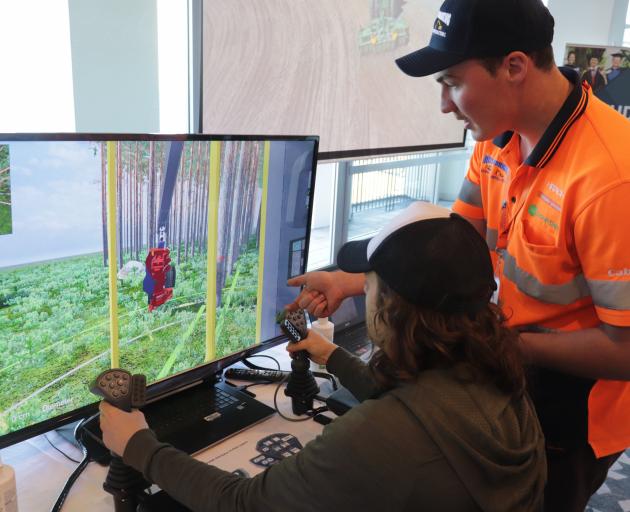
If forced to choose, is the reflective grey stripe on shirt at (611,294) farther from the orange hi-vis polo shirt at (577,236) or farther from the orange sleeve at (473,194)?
the orange sleeve at (473,194)

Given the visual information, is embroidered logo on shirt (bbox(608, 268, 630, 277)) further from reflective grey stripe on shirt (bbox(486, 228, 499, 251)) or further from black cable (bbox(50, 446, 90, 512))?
black cable (bbox(50, 446, 90, 512))

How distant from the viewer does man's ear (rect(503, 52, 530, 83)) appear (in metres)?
1.10

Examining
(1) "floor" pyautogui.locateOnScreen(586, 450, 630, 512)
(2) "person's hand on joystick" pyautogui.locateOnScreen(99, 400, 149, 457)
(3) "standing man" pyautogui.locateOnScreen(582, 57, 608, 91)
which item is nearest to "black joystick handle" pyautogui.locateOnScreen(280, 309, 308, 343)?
(2) "person's hand on joystick" pyautogui.locateOnScreen(99, 400, 149, 457)

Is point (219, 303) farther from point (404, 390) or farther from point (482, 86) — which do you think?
point (482, 86)

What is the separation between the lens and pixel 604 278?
1032 millimetres

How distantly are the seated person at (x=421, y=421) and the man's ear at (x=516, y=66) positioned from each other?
43 centimetres

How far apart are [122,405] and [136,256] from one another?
0.26 m

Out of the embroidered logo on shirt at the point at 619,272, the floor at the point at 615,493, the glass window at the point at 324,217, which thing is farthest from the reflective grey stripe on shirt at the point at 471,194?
the floor at the point at 615,493

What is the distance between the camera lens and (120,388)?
952mm

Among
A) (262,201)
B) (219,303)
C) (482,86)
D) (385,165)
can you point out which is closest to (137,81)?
(262,201)

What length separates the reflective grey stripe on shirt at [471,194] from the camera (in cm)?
152

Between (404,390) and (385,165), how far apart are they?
7.63ft

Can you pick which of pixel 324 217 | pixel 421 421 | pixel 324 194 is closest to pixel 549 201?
pixel 421 421

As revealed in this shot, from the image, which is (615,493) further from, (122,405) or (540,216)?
(122,405)
